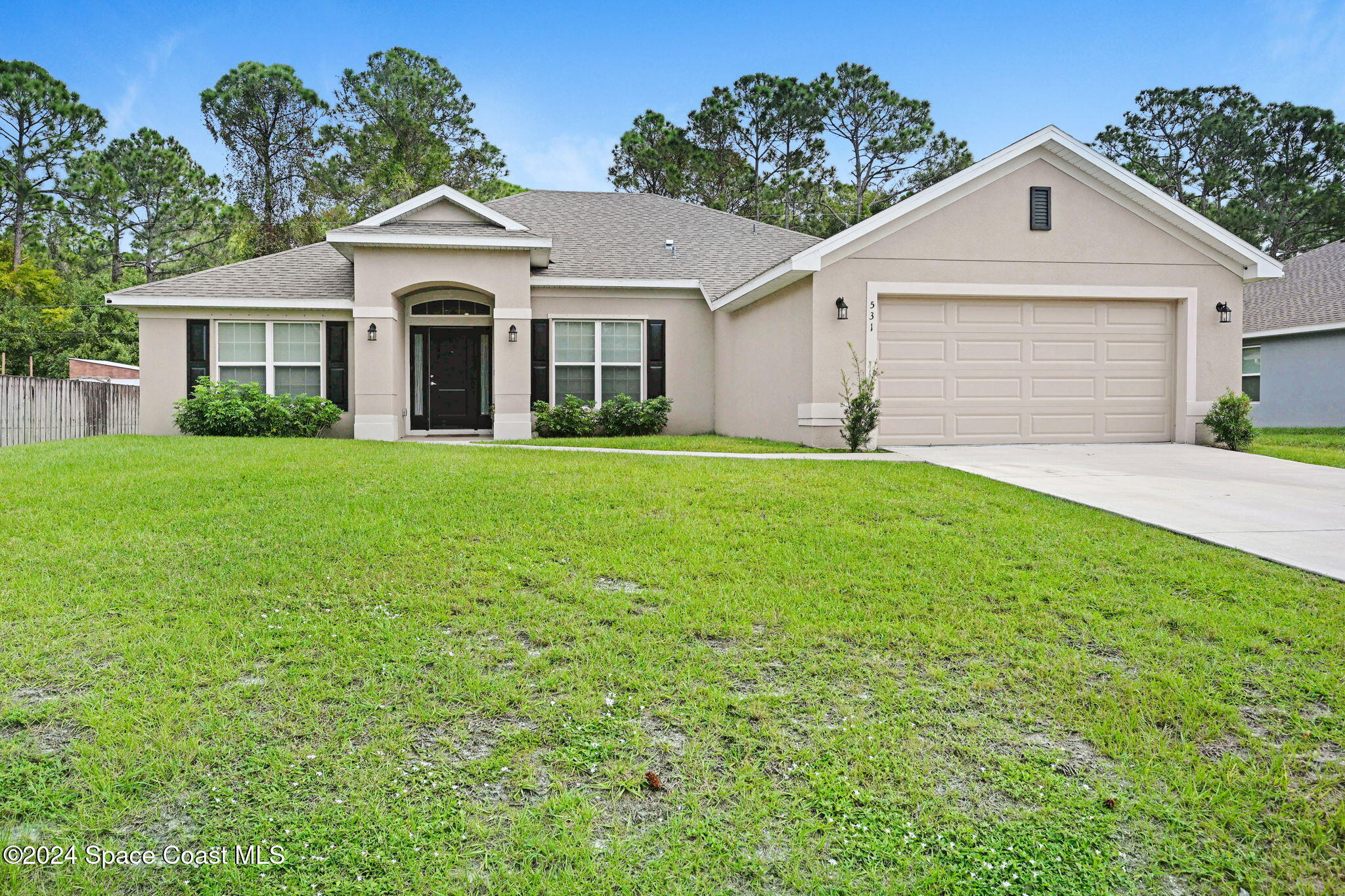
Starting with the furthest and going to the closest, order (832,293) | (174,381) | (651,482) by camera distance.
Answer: (174,381) → (832,293) → (651,482)

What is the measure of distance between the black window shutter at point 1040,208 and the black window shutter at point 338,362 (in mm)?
11582

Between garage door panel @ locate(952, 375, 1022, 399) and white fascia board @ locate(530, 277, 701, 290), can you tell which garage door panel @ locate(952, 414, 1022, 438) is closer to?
garage door panel @ locate(952, 375, 1022, 399)

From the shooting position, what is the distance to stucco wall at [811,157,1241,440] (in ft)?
36.6

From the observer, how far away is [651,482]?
725 cm

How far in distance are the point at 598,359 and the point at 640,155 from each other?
57.5ft

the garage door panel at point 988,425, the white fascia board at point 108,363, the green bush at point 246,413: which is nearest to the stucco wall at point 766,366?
the garage door panel at point 988,425

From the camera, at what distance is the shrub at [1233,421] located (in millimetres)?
11180

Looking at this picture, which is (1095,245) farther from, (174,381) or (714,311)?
(174,381)

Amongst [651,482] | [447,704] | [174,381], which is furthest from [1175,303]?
[174,381]

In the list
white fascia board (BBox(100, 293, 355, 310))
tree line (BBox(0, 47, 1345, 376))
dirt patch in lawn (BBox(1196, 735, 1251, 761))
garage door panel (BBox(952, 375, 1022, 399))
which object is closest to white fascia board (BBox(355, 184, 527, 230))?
white fascia board (BBox(100, 293, 355, 310))

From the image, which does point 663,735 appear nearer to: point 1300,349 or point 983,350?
point 983,350

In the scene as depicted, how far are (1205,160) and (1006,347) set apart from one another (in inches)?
1163

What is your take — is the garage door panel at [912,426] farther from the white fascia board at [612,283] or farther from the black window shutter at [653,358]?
the white fascia board at [612,283]

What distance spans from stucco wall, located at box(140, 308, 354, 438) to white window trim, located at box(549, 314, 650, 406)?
3.76m
